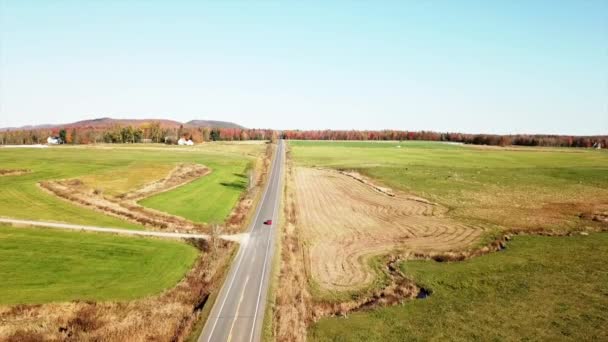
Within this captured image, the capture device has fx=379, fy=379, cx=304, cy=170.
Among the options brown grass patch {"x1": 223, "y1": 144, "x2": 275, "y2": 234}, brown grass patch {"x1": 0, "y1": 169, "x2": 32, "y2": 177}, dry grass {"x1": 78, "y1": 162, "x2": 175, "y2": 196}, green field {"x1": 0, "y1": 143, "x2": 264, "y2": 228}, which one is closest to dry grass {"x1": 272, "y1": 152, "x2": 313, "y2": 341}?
brown grass patch {"x1": 223, "y1": 144, "x2": 275, "y2": 234}

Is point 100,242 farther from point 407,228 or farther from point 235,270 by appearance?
point 407,228

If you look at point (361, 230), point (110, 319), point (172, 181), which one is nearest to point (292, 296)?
point (110, 319)

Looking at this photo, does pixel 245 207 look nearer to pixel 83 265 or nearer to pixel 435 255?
pixel 83 265

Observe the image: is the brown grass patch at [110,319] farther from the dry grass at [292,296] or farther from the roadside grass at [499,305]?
the roadside grass at [499,305]

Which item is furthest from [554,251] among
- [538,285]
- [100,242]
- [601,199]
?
[100,242]

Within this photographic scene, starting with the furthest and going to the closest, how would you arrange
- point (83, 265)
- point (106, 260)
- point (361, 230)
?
point (361, 230)
point (106, 260)
point (83, 265)

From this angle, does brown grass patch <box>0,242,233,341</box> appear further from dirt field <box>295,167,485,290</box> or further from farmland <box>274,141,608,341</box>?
dirt field <box>295,167,485,290</box>
